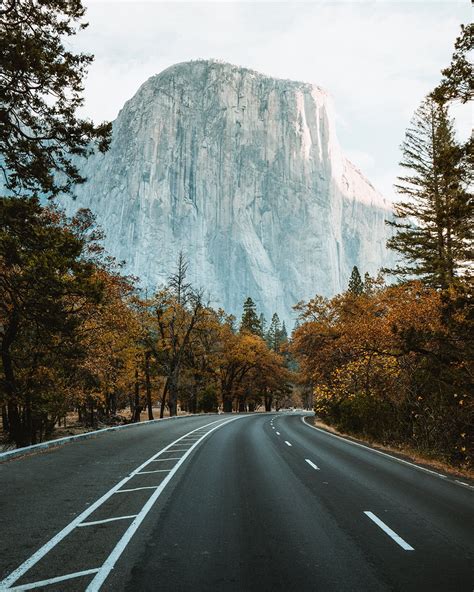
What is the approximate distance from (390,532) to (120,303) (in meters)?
19.5

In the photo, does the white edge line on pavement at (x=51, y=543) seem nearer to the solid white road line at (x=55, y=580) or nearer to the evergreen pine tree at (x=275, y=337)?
the solid white road line at (x=55, y=580)

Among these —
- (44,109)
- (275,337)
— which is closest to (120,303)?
(44,109)

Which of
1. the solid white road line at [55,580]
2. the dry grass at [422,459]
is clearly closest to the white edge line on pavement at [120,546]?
the solid white road line at [55,580]

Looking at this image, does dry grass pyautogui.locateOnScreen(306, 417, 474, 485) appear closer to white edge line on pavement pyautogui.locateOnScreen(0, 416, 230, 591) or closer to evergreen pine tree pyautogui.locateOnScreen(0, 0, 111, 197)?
white edge line on pavement pyautogui.locateOnScreen(0, 416, 230, 591)

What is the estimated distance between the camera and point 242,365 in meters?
59.6

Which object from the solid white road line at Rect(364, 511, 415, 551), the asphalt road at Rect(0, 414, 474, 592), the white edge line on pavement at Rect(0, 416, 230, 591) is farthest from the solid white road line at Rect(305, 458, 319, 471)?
the white edge line on pavement at Rect(0, 416, 230, 591)

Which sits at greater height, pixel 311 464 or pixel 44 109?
pixel 44 109

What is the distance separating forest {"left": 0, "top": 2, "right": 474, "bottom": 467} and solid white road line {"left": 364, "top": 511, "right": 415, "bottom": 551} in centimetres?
548

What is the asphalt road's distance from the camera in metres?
5.10

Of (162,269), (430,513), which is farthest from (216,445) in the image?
(162,269)

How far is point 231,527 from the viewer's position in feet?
23.1

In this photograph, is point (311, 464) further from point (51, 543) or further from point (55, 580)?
point (55, 580)

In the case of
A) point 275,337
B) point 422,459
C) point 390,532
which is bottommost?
point 422,459

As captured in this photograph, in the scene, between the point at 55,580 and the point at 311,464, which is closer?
the point at 55,580
